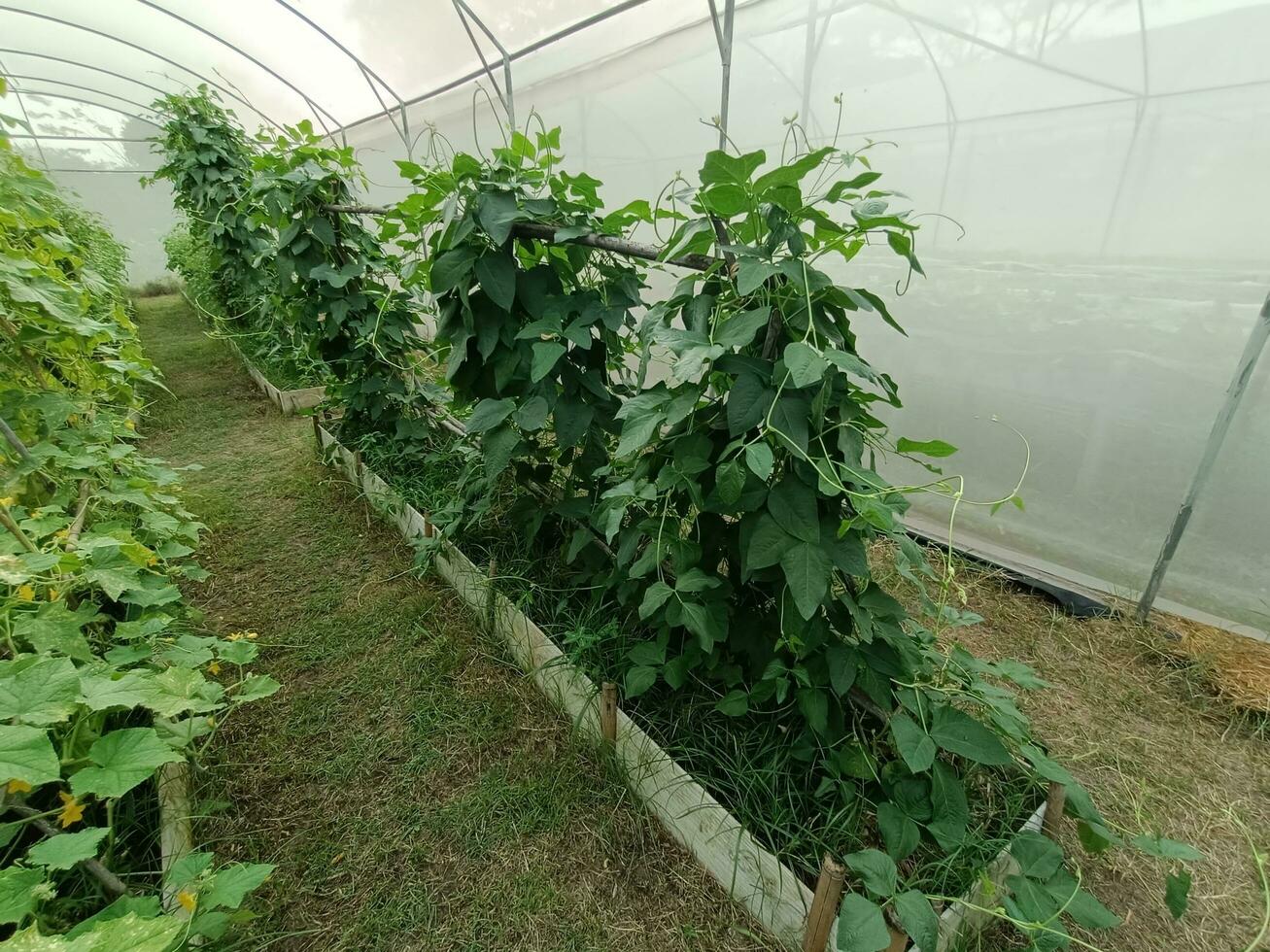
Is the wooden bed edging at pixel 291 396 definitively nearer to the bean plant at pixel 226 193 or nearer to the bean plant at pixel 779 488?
the bean plant at pixel 226 193

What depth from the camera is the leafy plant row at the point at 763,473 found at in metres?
0.92

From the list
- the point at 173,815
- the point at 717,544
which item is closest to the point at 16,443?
the point at 173,815

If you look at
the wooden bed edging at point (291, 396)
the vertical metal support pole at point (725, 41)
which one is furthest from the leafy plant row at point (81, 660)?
the vertical metal support pole at point (725, 41)

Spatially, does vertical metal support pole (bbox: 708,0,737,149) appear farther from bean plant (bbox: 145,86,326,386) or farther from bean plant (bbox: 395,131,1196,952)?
bean plant (bbox: 145,86,326,386)

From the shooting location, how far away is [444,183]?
1.41 m

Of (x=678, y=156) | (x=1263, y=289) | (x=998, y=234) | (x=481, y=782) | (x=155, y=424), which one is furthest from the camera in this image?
(x=155, y=424)

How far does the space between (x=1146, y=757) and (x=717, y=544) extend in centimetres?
145

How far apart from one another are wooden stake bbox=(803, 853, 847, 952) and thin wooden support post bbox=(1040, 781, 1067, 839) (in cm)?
53

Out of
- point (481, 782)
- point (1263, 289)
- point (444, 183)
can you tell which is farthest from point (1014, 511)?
point (444, 183)

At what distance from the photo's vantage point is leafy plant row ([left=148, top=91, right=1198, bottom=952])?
0.92 m

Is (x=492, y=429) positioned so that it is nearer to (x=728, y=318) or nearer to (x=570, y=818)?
(x=728, y=318)

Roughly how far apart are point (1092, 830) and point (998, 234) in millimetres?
1895

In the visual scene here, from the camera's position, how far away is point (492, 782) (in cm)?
139

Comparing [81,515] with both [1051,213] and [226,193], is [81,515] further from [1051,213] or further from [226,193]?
[226,193]
